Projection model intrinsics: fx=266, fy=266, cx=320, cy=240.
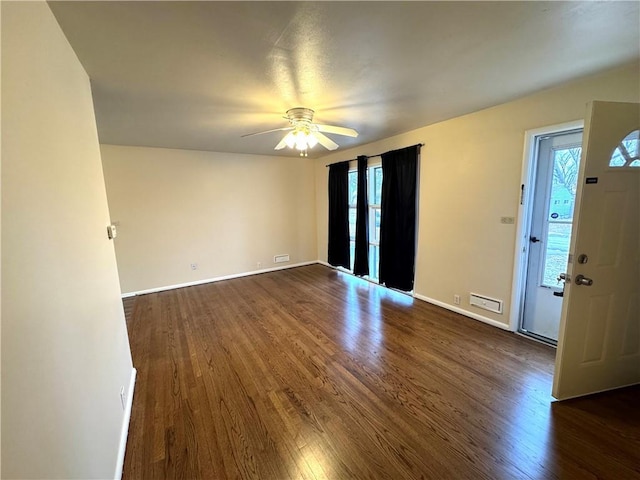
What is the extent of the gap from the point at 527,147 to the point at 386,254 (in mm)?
2175

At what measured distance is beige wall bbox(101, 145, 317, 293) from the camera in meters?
4.08

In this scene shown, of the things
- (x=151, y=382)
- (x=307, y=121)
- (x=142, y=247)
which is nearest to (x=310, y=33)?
(x=307, y=121)

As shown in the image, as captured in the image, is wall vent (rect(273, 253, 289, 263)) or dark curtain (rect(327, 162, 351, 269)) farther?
wall vent (rect(273, 253, 289, 263))

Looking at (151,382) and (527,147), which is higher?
(527,147)

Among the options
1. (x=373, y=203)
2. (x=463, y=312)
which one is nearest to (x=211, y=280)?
(x=373, y=203)

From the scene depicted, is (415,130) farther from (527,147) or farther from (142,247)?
(142,247)

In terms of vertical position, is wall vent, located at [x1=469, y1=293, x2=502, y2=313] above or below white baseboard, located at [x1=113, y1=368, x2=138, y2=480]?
above

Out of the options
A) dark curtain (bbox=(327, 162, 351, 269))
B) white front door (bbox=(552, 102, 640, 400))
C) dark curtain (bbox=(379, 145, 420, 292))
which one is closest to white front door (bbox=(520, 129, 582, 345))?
white front door (bbox=(552, 102, 640, 400))

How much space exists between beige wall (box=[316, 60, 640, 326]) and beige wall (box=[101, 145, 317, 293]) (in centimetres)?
254

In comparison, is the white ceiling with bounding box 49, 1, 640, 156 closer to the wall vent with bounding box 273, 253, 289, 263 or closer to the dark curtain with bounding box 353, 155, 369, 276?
the dark curtain with bounding box 353, 155, 369, 276

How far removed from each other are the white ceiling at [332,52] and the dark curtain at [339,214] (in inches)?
89.8

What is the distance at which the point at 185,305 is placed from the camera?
3.79 metres

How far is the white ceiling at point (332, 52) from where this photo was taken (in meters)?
1.29

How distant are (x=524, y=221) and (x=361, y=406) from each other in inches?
92.6
